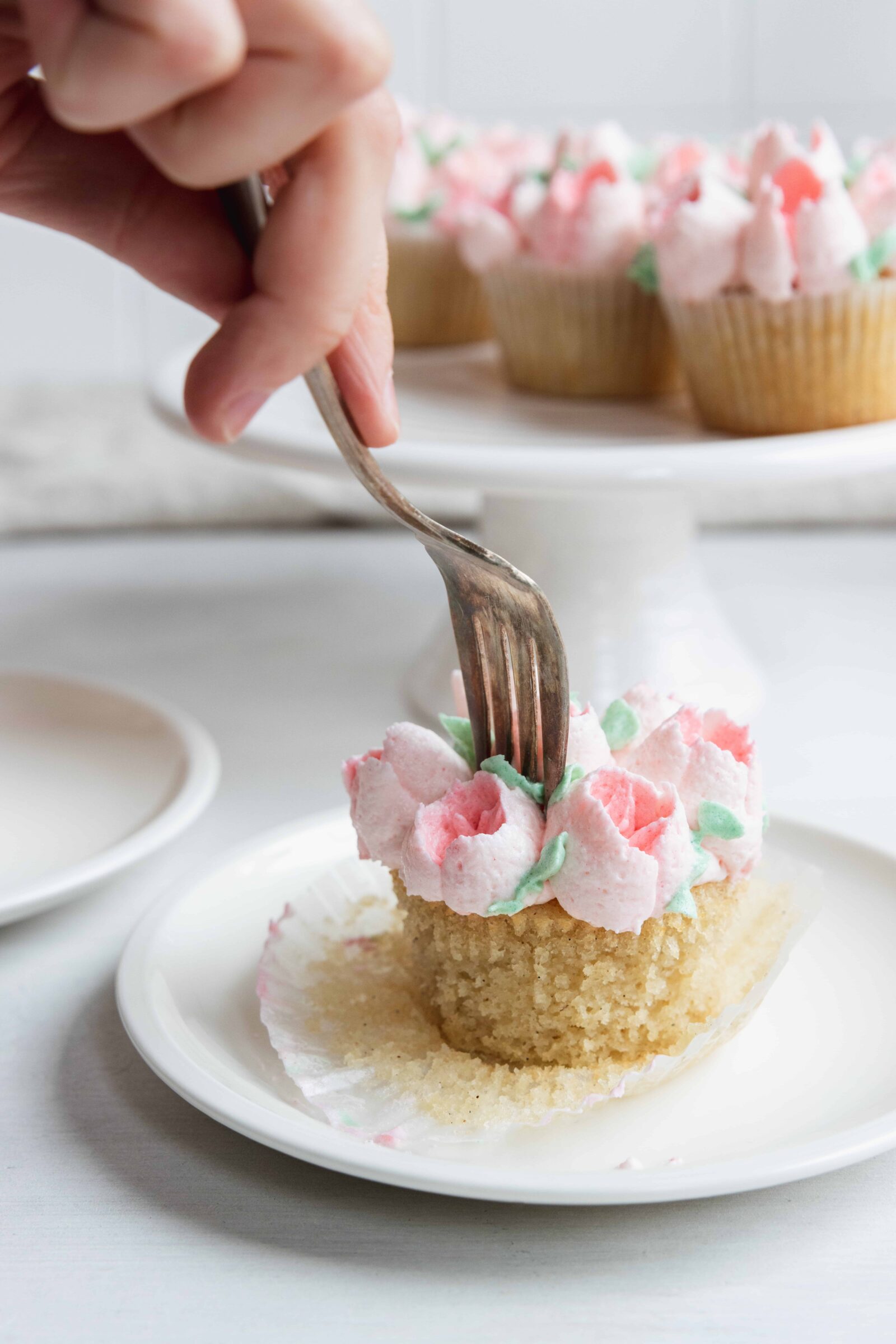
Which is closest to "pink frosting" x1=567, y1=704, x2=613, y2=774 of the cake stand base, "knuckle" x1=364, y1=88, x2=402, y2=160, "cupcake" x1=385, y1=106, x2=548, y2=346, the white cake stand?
"knuckle" x1=364, y1=88, x2=402, y2=160

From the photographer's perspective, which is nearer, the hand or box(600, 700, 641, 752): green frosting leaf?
the hand

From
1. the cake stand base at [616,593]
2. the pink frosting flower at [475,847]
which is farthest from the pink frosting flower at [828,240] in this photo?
the pink frosting flower at [475,847]

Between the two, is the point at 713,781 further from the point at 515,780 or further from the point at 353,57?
the point at 353,57

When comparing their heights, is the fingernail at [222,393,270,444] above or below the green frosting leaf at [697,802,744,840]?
above

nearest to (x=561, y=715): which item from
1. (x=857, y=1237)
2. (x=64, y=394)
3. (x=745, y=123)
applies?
(x=857, y=1237)

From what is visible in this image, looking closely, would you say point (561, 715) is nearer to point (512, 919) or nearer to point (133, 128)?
point (512, 919)

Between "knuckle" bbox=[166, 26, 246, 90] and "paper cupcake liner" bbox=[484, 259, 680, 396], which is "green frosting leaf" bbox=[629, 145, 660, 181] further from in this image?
"knuckle" bbox=[166, 26, 246, 90]

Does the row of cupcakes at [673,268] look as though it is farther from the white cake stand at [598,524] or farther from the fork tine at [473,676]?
the fork tine at [473,676]
